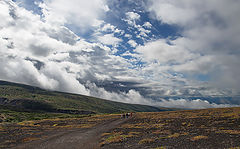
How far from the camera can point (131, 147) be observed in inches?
782

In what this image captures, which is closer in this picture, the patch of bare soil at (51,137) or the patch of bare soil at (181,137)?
the patch of bare soil at (181,137)

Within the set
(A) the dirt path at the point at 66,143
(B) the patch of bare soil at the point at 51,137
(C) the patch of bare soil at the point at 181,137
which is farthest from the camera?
(B) the patch of bare soil at the point at 51,137

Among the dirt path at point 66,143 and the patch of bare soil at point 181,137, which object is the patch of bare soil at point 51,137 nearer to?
the dirt path at point 66,143

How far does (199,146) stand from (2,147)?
28.0 meters

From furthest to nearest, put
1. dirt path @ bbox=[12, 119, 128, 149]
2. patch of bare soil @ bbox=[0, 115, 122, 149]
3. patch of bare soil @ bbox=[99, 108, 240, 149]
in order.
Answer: patch of bare soil @ bbox=[0, 115, 122, 149]
dirt path @ bbox=[12, 119, 128, 149]
patch of bare soil @ bbox=[99, 108, 240, 149]

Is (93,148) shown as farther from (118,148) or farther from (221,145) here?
(221,145)

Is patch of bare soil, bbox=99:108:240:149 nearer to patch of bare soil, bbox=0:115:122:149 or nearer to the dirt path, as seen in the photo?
the dirt path

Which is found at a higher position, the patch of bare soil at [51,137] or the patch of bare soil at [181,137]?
the patch of bare soil at [181,137]

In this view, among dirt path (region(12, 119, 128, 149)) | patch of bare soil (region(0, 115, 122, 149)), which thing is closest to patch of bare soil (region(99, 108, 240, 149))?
dirt path (region(12, 119, 128, 149))

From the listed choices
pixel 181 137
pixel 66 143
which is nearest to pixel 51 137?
pixel 66 143

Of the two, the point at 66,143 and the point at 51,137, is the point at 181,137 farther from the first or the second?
the point at 51,137

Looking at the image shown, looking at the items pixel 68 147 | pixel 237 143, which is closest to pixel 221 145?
pixel 237 143

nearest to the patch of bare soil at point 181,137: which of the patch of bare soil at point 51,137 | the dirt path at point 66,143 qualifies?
the dirt path at point 66,143

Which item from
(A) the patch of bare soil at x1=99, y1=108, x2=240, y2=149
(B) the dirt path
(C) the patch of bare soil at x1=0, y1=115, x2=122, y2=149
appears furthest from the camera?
(C) the patch of bare soil at x1=0, y1=115, x2=122, y2=149
